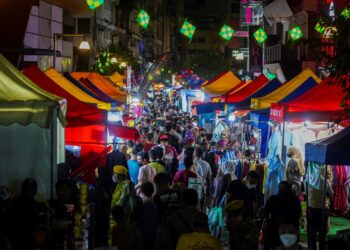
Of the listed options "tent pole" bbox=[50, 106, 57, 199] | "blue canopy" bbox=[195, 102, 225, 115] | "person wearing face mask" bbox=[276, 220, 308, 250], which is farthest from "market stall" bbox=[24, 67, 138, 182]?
"blue canopy" bbox=[195, 102, 225, 115]

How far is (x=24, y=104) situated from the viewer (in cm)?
974

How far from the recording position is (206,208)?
48.0 feet

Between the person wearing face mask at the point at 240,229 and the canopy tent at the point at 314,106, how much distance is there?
5765 millimetres

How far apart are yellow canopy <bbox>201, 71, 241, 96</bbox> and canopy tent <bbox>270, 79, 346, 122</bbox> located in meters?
16.2

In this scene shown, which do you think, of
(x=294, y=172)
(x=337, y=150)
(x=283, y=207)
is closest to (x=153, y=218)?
(x=283, y=207)

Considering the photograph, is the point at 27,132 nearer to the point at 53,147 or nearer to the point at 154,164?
the point at 53,147

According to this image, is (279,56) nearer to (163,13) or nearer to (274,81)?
(274,81)

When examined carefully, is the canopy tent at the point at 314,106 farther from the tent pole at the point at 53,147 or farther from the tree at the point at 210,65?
the tree at the point at 210,65

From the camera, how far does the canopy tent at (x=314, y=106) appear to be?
45.9 feet

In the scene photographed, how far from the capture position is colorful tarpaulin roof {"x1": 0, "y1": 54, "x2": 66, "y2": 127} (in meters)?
9.67

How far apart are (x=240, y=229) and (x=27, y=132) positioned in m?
3.70

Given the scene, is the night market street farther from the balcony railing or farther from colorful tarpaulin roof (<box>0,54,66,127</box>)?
the balcony railing

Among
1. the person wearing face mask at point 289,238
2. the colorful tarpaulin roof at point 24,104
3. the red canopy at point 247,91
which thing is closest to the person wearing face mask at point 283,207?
the person wearing face mask at point 289,238

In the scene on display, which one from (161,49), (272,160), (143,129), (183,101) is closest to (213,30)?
(161,49)
